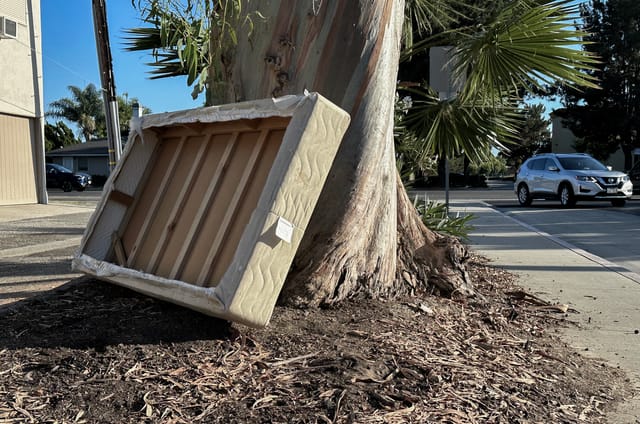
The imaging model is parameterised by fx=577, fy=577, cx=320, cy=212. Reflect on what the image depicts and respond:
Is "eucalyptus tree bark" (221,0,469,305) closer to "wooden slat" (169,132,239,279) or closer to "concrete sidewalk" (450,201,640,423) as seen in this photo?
"wooden slat" (169,132,239,279)

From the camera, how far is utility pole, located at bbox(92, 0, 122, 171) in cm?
933

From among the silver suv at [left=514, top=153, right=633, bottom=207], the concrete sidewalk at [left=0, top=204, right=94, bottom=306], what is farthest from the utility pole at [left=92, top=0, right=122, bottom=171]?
the silver suv at [left=514, top=153, right=633, bottom=207]

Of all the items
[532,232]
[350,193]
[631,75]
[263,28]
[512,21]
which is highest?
[631,75]

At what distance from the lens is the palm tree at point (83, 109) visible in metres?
60.6

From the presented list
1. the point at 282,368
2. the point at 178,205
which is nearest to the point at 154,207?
the point at 178,205

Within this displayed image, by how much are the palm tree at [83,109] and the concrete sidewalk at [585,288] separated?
58347mm

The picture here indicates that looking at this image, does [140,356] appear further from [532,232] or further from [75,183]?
[75,183]

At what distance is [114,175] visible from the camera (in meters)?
3.81

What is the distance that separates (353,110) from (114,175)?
1637mm

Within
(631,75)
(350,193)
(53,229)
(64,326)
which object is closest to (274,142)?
(350,193)

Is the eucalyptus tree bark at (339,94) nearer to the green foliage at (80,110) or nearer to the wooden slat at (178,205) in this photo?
the wooden slat at (178,205)

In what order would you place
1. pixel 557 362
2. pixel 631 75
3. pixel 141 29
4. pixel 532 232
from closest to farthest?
1. pixel 557 362
2. pixel 141 29
3. pixel 532 232
4. pixel 631 75

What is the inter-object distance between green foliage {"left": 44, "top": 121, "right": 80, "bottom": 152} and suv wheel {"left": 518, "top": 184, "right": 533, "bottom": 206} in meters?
50.1

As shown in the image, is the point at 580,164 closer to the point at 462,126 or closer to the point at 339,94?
the point at 462,126
